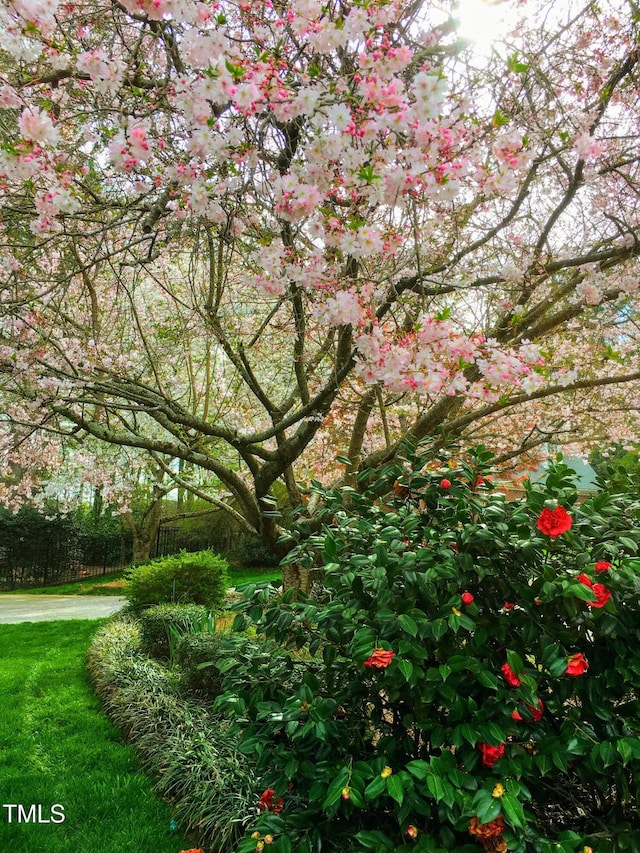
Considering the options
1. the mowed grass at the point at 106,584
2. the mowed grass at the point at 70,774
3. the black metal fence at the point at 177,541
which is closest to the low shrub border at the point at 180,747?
the mowed grass at the point at 70,774

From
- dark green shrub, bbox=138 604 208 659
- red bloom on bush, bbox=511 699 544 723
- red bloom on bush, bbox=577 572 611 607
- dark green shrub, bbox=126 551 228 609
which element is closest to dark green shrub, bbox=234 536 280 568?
dark green shrub, bbox=126 551 228 609

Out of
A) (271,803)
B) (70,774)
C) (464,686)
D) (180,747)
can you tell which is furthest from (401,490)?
(70,774)

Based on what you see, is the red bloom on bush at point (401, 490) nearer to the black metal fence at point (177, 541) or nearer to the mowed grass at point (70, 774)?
the mowed grass at point (70, 774)

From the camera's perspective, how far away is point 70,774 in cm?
343

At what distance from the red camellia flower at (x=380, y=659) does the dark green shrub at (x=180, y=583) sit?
16.8ft

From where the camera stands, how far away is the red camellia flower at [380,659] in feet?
5.66

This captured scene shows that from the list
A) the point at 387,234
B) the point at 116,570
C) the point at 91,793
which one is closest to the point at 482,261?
the point at 387,234

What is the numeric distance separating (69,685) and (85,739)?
1463mm

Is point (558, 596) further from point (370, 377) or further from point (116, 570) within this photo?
point (116, 570)

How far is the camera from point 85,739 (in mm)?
3938

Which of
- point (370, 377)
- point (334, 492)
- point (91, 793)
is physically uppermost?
point (370, 377)

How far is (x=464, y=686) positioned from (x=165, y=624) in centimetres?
401

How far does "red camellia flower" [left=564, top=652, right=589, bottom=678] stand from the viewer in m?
1.70

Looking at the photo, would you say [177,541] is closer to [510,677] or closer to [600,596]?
[510,677]
